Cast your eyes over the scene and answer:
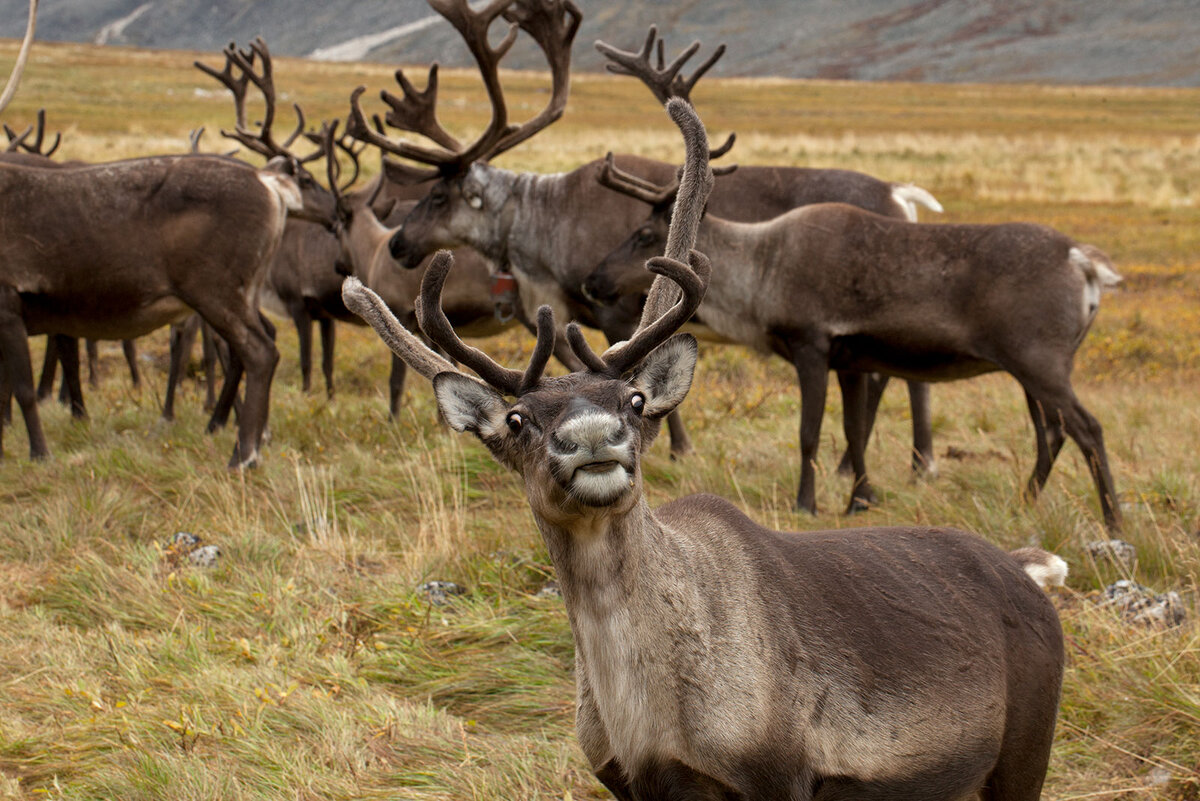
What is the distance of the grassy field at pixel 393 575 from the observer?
Answer: 4.02 metres

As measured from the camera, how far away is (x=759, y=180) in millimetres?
9188

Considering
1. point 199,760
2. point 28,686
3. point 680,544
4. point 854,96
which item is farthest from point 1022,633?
point 854,96

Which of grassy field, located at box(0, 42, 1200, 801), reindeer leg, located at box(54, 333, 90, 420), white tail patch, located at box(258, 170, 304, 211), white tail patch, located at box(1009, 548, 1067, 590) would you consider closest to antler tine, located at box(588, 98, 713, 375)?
white tail patch, located at box(1009, 548, 1067, 590)

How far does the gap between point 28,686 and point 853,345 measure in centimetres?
451

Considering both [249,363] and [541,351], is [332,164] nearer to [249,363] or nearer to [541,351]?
[249,363]

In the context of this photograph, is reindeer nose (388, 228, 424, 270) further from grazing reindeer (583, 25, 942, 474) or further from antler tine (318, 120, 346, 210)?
grazing reindeer (583, 25, 942, 474)

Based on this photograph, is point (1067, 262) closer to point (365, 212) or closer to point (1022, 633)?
point (1022, 633)

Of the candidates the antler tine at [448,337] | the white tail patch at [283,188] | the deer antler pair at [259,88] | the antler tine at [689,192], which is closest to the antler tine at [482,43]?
the white tail patch at [283,188]

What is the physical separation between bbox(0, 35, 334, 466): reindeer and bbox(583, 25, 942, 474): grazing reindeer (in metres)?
2.28

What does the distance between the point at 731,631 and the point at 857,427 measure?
434cm

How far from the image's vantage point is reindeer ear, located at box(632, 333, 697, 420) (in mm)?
3023

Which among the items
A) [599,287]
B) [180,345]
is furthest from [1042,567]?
[180,345]

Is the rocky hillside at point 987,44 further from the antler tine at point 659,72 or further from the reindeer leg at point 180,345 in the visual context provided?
the reindeer leg at point 180,345

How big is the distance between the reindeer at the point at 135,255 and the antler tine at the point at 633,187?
88.3 inches
